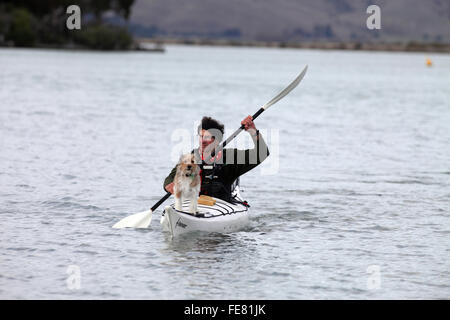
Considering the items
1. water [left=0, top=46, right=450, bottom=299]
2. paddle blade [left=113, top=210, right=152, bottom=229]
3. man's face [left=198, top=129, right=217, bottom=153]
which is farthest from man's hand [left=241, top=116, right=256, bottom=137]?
paddle blade [left=113, top=210, right=152, bottom=229]

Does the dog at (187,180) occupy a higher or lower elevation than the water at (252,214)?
higher

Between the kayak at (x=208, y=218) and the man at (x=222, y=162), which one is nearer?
the kayak at (x=208, y=218)

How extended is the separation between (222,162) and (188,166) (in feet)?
5.70

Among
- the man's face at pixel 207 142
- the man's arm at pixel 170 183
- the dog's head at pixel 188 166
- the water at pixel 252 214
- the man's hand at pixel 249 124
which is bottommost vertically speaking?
the water at pixel 252 214

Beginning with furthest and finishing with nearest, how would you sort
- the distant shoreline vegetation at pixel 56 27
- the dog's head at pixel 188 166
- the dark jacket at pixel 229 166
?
the distant shoreline vegetation at pixel 56 27 < the dark jacket at pixel 229 166 < the dog's head at pixel 188 166

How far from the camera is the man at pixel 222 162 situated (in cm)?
1402

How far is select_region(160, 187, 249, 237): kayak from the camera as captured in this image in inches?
544

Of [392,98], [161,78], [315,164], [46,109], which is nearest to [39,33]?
[161,78]

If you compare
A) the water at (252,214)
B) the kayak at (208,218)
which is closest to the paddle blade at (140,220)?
the water at (252,214)

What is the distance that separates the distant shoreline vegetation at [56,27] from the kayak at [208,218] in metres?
127

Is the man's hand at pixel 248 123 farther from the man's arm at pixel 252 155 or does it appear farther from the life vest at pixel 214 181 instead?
the life vest at pixel 214 181

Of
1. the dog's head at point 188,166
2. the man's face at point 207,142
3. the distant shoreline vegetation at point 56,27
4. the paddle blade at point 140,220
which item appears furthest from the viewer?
the distant shoreline vegetation at point 56,27

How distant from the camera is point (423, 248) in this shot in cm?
1437

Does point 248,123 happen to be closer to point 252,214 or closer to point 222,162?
point 222,162
